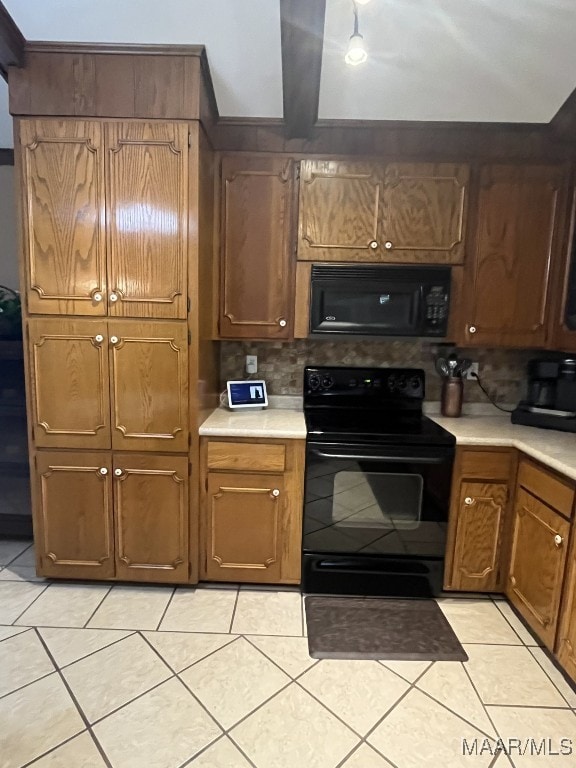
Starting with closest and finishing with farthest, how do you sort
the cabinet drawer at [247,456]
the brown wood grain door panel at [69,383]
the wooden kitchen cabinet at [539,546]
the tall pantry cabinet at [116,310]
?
the wooden kitchen cabinet at [539,546]
the tall pantry cabinet at [116,310]
the brown wood grain door panel at [69,383]
the cabinet drawer at [247,456]

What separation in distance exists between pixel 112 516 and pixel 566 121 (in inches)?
114

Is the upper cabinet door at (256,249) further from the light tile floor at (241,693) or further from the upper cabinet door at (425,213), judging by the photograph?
the light tile floor at (241,693)

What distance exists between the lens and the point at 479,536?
2.12 meters

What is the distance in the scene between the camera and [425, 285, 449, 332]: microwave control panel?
2.23 metres

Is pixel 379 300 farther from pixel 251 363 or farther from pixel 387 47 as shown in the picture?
pixel 387 47

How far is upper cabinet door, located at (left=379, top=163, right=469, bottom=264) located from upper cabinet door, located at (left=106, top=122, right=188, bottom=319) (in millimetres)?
1031

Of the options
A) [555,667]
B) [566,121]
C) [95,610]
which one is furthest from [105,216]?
[555,667]

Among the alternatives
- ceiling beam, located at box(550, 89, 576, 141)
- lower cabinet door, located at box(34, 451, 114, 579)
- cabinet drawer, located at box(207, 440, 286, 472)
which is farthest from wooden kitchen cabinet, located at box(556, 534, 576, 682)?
lower cabinet door, located at box(34, 451, 114, 579)

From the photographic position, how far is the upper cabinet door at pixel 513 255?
7.23 ft

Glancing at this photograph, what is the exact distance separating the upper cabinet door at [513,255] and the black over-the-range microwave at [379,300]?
0.19m

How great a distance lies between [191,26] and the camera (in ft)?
5.56

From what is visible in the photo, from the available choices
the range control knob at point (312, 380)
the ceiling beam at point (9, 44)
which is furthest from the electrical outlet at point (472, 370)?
the ceiling beam at point (9, 44)

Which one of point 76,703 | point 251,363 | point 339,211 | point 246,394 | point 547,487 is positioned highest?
point 339,211

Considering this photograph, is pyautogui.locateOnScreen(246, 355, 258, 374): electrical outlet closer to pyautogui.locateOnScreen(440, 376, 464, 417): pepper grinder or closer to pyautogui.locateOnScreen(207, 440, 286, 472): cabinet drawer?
pyautogui.locateOnScreen(207, 440, 286, 472): cabinet drawer
